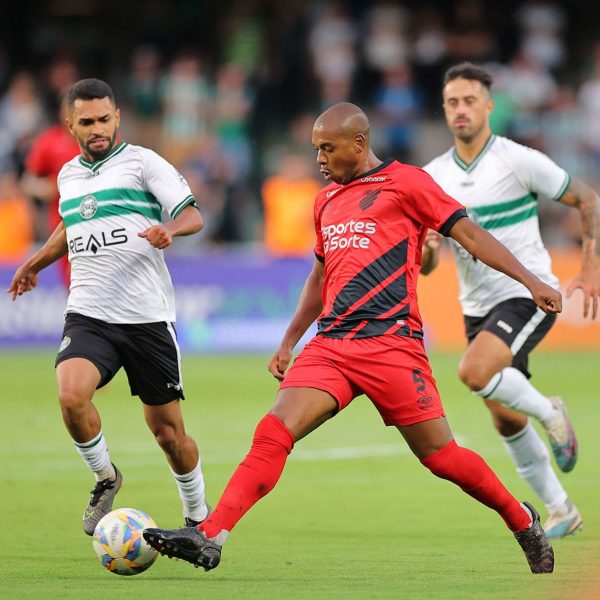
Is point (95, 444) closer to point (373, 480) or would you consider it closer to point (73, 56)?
point (373, 480)

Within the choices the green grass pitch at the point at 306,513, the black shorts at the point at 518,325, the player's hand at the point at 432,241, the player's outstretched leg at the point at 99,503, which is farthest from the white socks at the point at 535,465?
the player's outstretched leg at the point at 99,503

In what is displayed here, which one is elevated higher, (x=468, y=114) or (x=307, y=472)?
(x=468, y=114)

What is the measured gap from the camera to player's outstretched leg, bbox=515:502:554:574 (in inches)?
262

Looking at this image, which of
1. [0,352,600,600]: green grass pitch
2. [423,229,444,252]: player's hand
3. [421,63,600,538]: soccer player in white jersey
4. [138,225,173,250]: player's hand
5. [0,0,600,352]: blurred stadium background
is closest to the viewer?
[0,352,600,600]: green grass pitch

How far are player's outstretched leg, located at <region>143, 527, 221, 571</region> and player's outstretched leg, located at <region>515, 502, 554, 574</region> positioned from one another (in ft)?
5.09

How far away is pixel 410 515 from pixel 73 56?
55.6 ft

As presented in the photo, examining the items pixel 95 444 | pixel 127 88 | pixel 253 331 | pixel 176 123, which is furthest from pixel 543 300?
pixel 127 88

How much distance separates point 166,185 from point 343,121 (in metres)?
1.45

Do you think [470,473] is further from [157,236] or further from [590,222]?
[590,222]

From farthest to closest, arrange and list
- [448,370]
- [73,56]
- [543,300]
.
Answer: [73,56] < [448,370] < [543,300]

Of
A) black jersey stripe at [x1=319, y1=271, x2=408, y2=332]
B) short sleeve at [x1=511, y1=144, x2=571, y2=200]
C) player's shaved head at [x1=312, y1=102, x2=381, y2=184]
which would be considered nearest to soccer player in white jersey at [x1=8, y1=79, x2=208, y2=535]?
player's shaved head at [x1=312, y1=102, x2=381, y2=184]

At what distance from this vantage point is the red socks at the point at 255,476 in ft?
20.1

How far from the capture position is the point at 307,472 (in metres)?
10.7

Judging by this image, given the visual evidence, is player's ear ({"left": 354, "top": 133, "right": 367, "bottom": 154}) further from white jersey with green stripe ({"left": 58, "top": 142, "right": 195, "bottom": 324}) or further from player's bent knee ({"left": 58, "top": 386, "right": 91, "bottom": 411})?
player's bent knee ({"left": 58, "top": 386, "right": 91, "bottom": 411})
